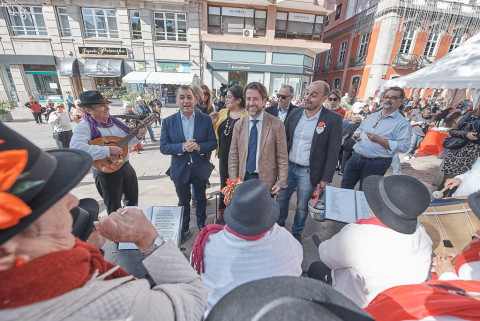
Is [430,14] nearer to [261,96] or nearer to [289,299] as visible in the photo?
[261,96]

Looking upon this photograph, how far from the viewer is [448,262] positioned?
154cm

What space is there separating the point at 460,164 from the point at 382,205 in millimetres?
3614

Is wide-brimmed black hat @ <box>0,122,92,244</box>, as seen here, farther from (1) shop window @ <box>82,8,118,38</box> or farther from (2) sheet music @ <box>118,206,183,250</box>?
(1) shop window @ <box>82,8,118,38</box>

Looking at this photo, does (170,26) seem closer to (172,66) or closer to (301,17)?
(172,66)

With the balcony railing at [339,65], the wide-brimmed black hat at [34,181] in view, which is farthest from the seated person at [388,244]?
the balcony railing at [339,65]

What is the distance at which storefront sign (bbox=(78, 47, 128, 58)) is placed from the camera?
15.1 meters

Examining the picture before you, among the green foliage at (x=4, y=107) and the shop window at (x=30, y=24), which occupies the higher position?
the shop window at (x=30, y=24)

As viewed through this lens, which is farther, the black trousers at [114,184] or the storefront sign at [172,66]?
the storefront sign at [172,66]

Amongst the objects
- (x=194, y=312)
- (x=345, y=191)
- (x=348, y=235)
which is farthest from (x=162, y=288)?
(x=345, y=191)

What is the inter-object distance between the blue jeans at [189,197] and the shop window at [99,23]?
17.9m

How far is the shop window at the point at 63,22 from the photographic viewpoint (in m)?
14.5

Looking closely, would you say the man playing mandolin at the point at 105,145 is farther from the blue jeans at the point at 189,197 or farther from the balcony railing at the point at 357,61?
the balcony railing at the point at 357,61

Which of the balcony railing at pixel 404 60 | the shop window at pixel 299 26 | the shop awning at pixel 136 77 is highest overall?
the shop window at pixel 299 26

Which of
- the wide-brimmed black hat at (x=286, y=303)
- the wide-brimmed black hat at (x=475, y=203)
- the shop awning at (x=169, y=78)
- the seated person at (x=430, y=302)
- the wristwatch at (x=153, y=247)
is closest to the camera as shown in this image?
the wide-brimmed black hat at (x=286, y=303)
